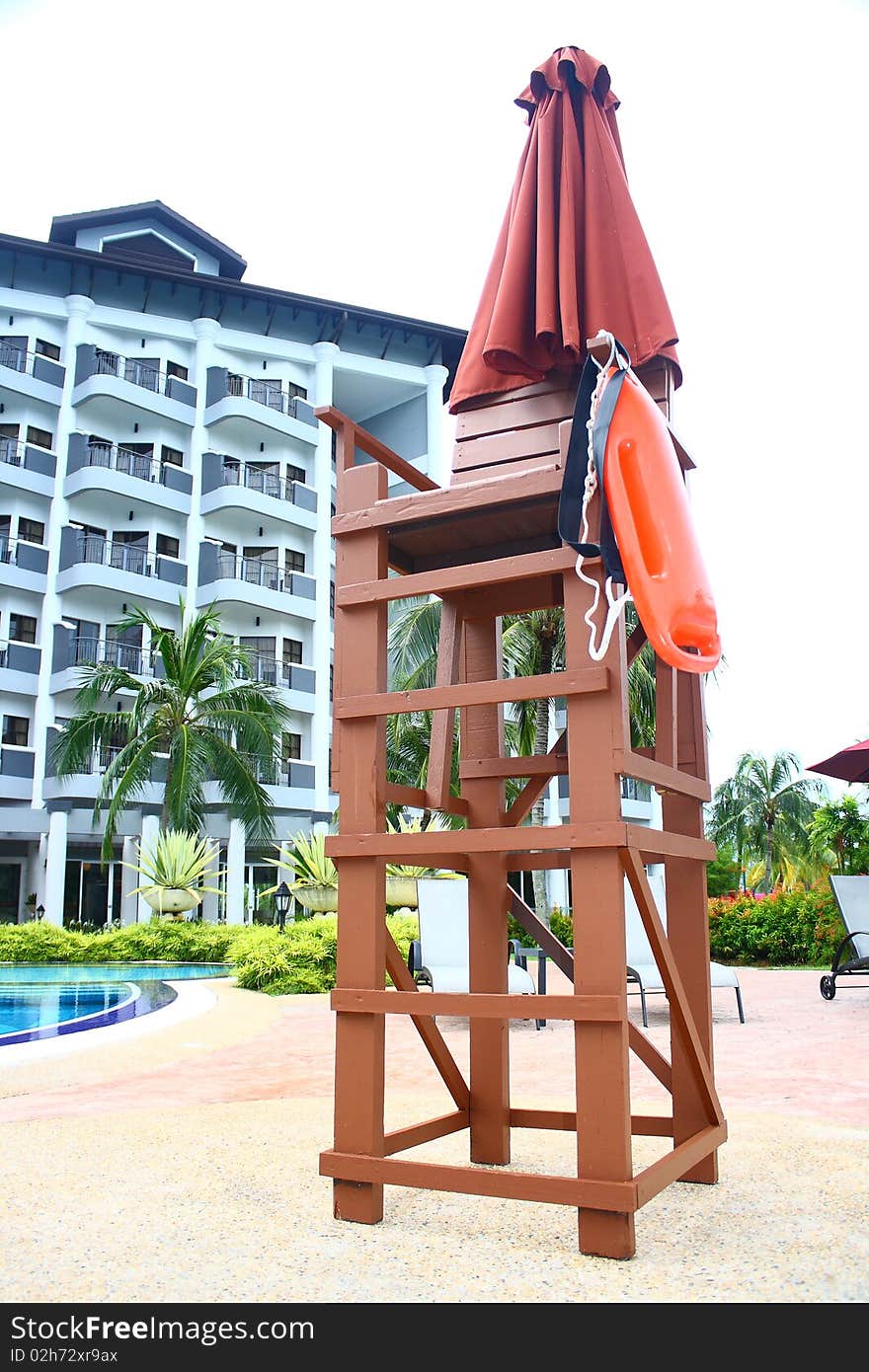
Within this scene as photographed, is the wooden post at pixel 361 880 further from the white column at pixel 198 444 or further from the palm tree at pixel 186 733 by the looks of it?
the white column at pixel 198 444

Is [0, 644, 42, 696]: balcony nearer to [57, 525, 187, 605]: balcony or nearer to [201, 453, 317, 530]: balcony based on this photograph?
[57, 525, 187, 605]: balcony

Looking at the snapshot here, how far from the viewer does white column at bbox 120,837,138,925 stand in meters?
30.3

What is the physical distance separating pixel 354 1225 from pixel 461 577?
2088 mm

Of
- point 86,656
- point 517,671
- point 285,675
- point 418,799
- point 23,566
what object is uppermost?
point 23,566

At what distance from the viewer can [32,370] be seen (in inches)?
1266

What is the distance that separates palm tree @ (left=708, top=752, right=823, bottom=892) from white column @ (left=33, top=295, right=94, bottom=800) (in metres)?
33.7

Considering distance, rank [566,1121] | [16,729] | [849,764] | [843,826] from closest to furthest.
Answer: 1. [566,1121]
2. [849,764]
3. [843,826]
4. [16,729]

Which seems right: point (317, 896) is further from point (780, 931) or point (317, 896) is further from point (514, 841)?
point (514, 841)

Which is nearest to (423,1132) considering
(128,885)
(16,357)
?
(128,885)

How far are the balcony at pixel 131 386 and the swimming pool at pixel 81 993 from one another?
65.9ft

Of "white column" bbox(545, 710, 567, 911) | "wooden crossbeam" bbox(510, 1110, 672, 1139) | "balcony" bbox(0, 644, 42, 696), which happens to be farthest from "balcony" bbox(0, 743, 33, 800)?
"wooden crossbeam" bbox(510, 1110, 672, 1139)

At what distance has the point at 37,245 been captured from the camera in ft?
104
